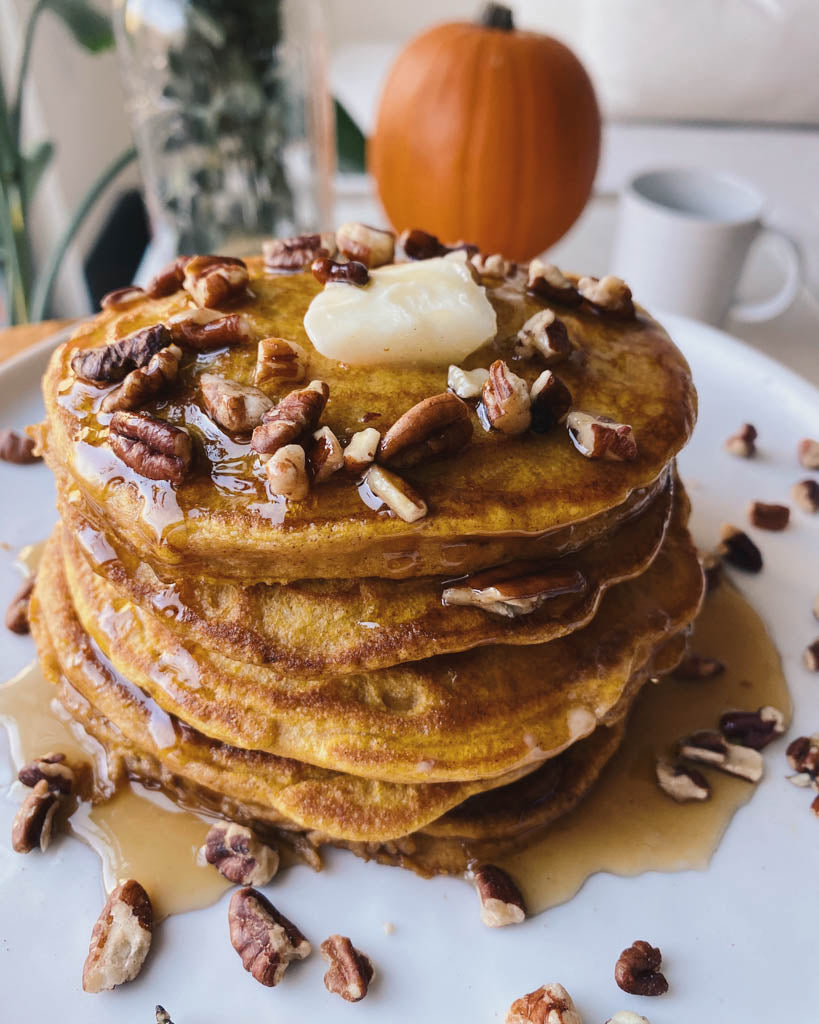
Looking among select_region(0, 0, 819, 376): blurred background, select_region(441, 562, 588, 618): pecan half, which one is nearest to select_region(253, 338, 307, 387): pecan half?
select_region(441, 562, 588, 618): pecan half

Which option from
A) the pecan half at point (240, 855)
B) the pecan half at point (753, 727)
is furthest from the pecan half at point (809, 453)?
the pecan half at point (240, 855)

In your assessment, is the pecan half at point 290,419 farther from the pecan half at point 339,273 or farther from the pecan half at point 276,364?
the pecan half at point 339,273

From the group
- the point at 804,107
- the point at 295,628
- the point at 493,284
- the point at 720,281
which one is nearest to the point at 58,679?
the point at 295,628

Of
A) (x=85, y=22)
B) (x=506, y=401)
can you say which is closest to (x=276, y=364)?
(x=506, y=401)

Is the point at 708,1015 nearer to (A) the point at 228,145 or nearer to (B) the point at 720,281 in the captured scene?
(B) the point at 720,281

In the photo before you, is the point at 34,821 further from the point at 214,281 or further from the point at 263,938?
the point at 214,281

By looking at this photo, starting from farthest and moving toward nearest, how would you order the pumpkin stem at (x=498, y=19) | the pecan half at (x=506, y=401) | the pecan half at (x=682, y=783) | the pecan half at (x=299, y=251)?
the pumpkin stem at (x=498, y=19)
the pecan half at (x=299, y=251)
the pecan half at (x=682, y=783)
the pecan half at (x=506, y=401)
